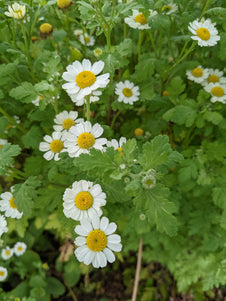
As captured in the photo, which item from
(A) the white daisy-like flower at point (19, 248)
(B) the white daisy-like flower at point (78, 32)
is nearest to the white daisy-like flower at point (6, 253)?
(A) the white daisy-like flower at point (19, 248)

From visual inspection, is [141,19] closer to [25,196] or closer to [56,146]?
[56,146]

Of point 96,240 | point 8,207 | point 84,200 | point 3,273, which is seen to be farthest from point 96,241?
point 3,273

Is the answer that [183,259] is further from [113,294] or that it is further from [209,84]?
[209,84]

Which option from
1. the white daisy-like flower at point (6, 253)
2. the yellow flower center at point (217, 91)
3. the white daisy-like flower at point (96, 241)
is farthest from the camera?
the white daisy-like flower at point (6, 253)

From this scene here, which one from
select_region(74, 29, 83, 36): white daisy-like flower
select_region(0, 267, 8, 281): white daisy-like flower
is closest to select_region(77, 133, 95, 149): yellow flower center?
select_region(74, 29, 83, 36): white daisy-like flower

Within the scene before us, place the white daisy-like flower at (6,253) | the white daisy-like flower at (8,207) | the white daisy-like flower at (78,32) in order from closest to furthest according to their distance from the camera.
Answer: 1. the white daisy-like flower at (8,207)
2. the white daisy-like flower at (78,32)
3. the white daisy-like flower at (6,253)

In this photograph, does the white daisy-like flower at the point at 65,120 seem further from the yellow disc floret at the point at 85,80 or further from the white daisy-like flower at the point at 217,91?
the white daisy-like flower at the point at 217,91
